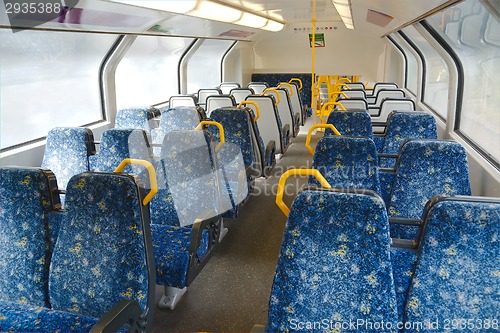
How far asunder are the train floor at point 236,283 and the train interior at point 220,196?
17 millimetres

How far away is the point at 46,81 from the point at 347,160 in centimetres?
326

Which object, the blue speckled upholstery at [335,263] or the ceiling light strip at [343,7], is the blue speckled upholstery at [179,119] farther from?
the blue speckled upholstery at [335,263]

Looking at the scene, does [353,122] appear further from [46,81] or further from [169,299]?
[46,81]

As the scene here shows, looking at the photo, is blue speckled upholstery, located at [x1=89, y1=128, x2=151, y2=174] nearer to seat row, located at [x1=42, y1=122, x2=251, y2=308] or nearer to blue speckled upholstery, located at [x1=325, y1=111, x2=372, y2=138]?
seat row, located at [x1=42, y1=122, x2=251, y2=308]

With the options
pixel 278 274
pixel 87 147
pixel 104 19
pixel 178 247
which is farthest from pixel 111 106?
pixel 278 274

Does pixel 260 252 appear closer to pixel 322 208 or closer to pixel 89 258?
pixel 89 258

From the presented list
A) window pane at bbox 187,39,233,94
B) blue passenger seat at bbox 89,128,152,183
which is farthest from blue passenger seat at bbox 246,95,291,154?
window pane at bbox 187,39,233,94

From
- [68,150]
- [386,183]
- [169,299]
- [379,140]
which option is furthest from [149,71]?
[386,183]

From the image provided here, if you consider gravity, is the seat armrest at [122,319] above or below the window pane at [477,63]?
below

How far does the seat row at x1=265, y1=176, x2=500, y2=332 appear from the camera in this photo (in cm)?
156

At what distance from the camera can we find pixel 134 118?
4988mm

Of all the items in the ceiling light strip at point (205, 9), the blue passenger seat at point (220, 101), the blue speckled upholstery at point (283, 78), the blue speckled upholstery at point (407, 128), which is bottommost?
the blue speckled upholstery at point (407, 128)

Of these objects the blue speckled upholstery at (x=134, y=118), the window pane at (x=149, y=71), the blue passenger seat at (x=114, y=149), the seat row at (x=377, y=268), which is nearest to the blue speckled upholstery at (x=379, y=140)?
the blue passenger seat at (x=114, y=149)

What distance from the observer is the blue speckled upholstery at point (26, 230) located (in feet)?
7.35
